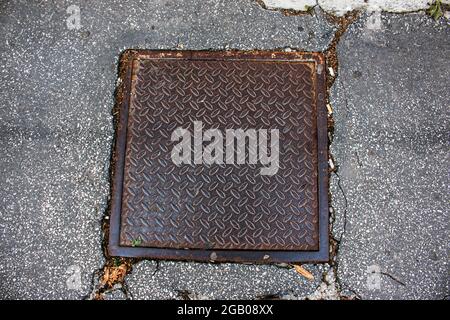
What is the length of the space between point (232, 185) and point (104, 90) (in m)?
1.11

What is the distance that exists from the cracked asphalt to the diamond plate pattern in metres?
0.16

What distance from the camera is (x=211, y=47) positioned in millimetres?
3023

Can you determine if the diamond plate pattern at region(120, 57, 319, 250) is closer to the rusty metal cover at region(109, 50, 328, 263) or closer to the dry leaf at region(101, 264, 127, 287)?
the rusty metal cover at region(109, 50, 328, 263)

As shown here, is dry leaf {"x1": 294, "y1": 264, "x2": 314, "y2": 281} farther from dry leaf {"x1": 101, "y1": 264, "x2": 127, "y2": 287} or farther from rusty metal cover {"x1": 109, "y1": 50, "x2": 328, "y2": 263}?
dry leaf {"x1": 101, "y1": 264, "x2": 127, "y2": 287}

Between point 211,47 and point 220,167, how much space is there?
0.88m

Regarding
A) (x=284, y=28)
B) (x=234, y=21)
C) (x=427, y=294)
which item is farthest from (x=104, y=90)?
(x=427, y=294)

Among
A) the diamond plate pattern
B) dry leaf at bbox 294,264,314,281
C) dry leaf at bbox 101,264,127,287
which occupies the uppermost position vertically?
the diamond plate pattern

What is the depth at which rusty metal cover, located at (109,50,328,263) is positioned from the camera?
8.89ft

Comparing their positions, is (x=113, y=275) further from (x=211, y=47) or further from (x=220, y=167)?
(x=211, y=47)

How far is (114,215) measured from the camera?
274 centimetres

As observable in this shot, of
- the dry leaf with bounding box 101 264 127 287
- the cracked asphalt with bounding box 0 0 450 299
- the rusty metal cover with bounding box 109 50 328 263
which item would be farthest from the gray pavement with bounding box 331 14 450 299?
the dry leaf with bounding box 101 264 127 287

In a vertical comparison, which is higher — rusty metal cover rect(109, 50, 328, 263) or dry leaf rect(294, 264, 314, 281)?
rusty metal cover rect(109, 50, 328, 263)

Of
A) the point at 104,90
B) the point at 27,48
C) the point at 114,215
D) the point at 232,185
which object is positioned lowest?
the point at 114,215

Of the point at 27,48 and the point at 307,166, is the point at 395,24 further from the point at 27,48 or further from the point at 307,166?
the point at 27,48
